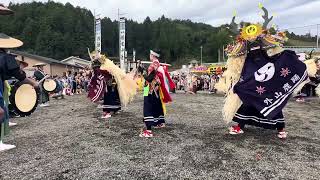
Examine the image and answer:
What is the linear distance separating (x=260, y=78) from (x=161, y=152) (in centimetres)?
236

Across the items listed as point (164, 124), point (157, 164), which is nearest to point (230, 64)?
point (164, 124)

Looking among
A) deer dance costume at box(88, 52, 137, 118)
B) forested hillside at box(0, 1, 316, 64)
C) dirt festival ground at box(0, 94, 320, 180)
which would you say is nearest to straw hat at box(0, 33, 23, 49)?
dirt festival ground at box(0, 94, 320, 180)

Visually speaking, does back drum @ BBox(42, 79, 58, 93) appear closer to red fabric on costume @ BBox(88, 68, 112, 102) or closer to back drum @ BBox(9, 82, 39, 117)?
red fabric on costume @ BBox(88, 68, 112, 102)

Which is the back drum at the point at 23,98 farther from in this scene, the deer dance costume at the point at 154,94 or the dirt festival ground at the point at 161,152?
the deer dance costume at the point at 154,94

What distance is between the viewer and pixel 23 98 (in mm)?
6562

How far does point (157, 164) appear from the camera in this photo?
16.7 feet

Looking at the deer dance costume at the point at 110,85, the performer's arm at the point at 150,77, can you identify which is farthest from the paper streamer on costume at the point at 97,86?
the performer's arm at the point at 150,77

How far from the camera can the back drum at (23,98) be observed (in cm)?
648

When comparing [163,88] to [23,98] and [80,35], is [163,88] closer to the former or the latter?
[23,98]

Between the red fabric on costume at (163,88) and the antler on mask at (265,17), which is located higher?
the antler on mask at (265,17)

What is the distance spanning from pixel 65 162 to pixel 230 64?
12.1 ft

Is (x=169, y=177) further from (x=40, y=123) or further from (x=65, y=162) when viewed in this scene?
(x=40, y=123)

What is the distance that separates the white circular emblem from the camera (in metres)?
6.58

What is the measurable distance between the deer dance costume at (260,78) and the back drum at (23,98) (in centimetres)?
366
